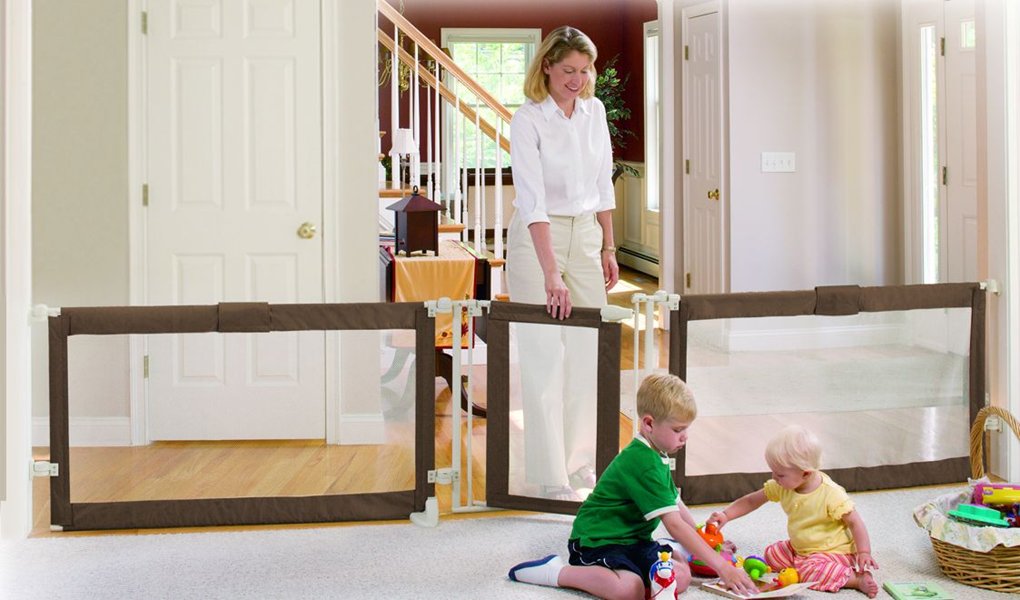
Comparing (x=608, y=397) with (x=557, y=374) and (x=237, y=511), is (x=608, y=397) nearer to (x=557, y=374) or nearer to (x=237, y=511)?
(x=557, y=374)

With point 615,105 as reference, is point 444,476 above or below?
below

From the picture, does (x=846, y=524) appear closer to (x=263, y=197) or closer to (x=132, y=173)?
(x=263, y=197)

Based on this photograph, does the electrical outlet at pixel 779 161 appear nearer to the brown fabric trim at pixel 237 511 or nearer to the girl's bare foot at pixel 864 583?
the brown fabric trim at pixel 237 511

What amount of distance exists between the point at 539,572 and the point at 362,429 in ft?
3.85

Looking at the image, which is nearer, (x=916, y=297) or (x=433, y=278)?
→ (x=916, y=297)

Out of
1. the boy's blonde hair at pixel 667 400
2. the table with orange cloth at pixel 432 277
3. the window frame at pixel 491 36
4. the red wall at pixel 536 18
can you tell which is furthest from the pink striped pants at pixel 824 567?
the window frame at pixel 491 36

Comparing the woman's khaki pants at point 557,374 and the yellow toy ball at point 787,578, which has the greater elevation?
the woman's khaki pants at point 557,374

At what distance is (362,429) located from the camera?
4.08 m

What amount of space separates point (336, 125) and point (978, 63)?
2.26 metres

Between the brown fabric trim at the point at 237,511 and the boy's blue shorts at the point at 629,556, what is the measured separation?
0.81 m

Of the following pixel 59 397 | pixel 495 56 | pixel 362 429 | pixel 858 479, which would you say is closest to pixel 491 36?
pixel 495 56

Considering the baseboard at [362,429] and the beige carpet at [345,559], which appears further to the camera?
the baseboard at [362,429]

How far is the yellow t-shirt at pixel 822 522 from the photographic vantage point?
3.10 meters

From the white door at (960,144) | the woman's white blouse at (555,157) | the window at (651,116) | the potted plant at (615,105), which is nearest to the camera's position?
the woman's white blouse at (555,157)
